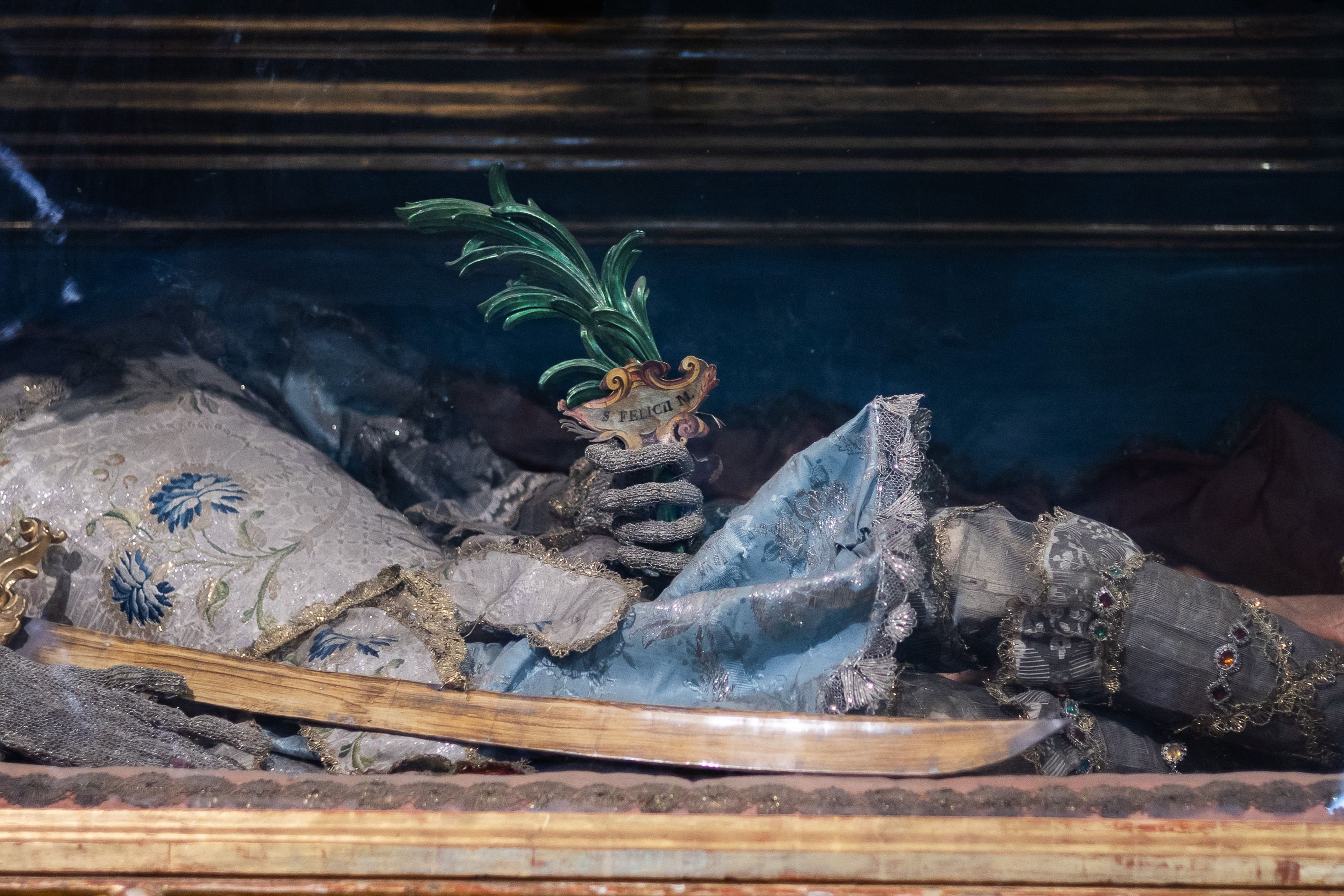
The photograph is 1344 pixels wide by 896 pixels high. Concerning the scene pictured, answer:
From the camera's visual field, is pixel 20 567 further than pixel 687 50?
No

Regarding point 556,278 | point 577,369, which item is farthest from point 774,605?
point 556,278

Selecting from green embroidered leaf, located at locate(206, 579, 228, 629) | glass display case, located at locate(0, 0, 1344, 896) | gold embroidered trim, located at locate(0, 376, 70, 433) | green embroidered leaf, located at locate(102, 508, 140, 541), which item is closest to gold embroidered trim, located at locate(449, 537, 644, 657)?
glass display case, located at locate(0, 0, 1344, 896)

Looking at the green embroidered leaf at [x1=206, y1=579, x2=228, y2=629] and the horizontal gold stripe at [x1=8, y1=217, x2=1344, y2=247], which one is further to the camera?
the horizontal gold stripe at [x1=8, y1=217, x2=1344, y2=247]

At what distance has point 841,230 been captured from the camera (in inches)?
68.2

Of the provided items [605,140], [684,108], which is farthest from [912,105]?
[605,140]

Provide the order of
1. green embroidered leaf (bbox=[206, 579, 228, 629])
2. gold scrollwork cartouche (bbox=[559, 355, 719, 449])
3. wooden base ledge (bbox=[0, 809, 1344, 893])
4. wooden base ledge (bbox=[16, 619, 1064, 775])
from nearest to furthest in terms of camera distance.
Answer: wooden base ledge (bbox=[0, 809, 1344, 893]) < wooden base ledge (bbox=[16, 619, 1064, 775]) < green embroidered leaf (bbox=[206, 579, 228, 629]) < gold scrollwork cartouche (bbox=[559, 355, 719, 449])

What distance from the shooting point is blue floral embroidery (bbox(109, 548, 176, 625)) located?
1.40 meters

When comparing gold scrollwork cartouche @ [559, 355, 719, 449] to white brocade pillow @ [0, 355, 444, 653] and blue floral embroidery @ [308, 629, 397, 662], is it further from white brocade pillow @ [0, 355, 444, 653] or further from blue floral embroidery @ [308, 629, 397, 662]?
blue floral embroidery @ [308, 629, 397, 662]

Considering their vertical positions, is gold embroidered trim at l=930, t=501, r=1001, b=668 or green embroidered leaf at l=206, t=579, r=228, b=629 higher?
gold embroidered trim at l=930, t=501, r=1001, b=668

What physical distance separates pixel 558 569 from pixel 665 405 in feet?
0.98

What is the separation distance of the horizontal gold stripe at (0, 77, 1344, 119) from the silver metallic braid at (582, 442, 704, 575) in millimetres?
616

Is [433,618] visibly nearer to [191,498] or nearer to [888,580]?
[191,498]

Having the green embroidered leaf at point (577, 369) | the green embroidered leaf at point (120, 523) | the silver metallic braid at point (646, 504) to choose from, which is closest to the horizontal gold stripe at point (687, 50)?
the green embroidered leaf at point (577, 369)

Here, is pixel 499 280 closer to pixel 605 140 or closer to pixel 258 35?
pixel 605 140
